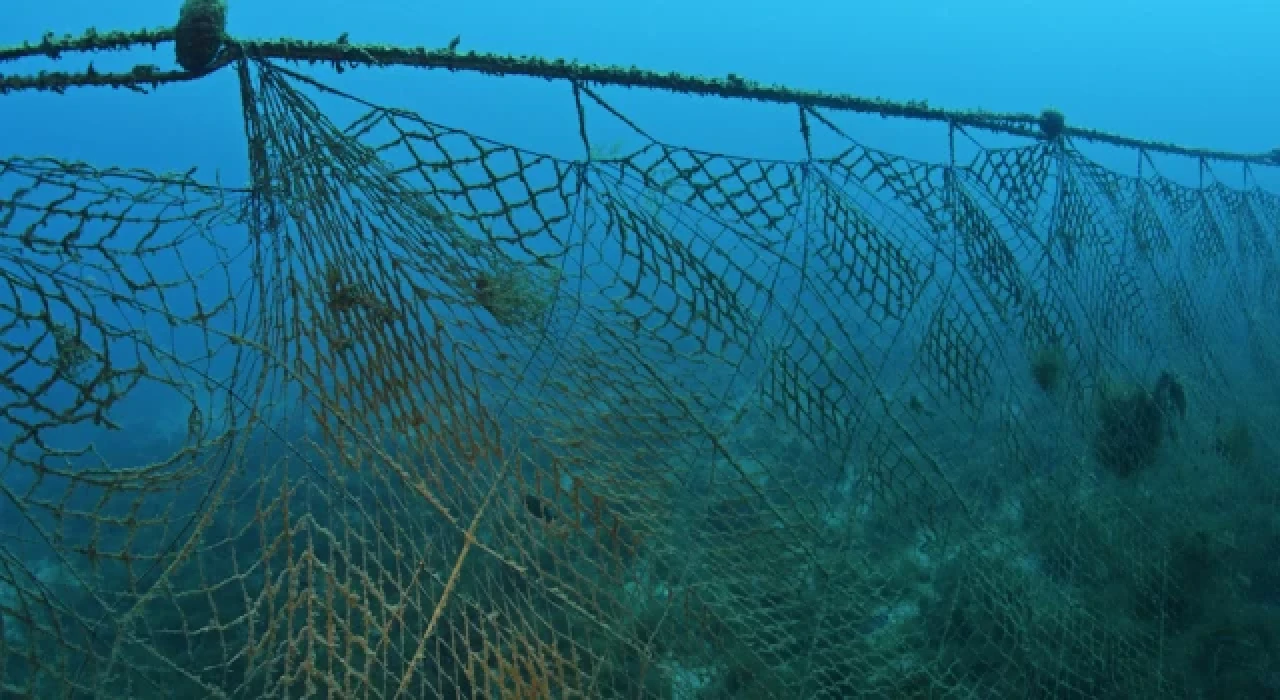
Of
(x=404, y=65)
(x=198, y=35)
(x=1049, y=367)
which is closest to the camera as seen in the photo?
(x=198, y=35)

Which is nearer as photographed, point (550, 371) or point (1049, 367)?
point (550, 371)

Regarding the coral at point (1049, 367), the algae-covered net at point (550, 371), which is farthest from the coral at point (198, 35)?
the coral at point (1049, 367)

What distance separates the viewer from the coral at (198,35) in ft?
5.04

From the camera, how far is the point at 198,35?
1542mm

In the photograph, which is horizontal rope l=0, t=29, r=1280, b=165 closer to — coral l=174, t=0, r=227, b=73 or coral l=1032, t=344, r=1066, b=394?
coral l=174, t=0, r=227, b=73

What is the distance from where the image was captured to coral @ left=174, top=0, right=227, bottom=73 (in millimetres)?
1536

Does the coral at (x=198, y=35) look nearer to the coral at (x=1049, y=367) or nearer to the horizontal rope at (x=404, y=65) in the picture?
the horizontal rope at (x=404, y=65)

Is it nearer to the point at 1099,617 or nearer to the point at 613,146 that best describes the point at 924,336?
the point at 613,146

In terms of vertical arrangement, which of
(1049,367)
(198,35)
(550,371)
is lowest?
(550,371)

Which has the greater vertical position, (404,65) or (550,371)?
(404,65)

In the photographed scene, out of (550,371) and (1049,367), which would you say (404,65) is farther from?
(1049,367)

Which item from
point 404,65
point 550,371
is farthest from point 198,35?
point 550,371

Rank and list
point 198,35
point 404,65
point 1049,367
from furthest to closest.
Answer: point 1049,367 < point 404,65 < point 198,35

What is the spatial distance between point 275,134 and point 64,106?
107740mm
